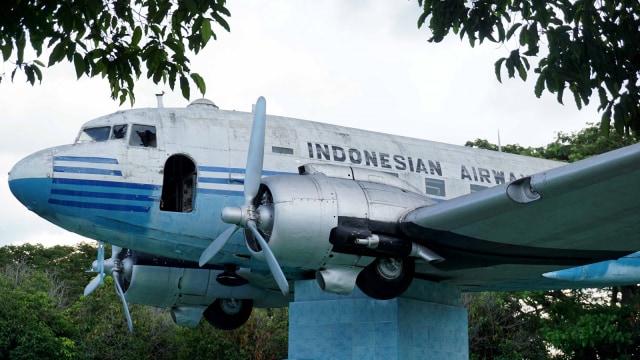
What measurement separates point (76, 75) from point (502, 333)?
24289mm

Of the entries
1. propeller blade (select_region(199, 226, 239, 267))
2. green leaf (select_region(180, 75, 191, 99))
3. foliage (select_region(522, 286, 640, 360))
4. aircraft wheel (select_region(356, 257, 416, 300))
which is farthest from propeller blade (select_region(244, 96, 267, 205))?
foliage (select_region(522, 286, 640, 360))

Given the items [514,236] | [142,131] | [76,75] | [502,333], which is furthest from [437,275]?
[502,333]

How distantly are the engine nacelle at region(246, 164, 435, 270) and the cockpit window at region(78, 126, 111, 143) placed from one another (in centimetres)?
302

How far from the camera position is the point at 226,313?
1487 centimetres

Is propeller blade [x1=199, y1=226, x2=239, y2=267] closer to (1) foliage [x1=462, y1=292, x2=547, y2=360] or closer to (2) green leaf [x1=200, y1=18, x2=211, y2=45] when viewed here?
(2) green leaf [x1=200, y1=18, x2=211, y2=45]

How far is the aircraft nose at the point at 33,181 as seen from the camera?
37.1 feet

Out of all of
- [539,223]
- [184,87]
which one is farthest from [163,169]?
[539,223]

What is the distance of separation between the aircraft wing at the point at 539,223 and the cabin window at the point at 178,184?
3.60 m

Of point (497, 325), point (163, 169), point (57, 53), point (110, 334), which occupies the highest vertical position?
point (163, 169)

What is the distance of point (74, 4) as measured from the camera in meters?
6.75

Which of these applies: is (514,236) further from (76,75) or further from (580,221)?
(76,75)

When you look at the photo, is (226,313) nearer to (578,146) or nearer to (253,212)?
(253,212)

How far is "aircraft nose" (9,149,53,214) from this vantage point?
11.3 m

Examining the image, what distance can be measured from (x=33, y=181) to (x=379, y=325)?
5.46 meters
